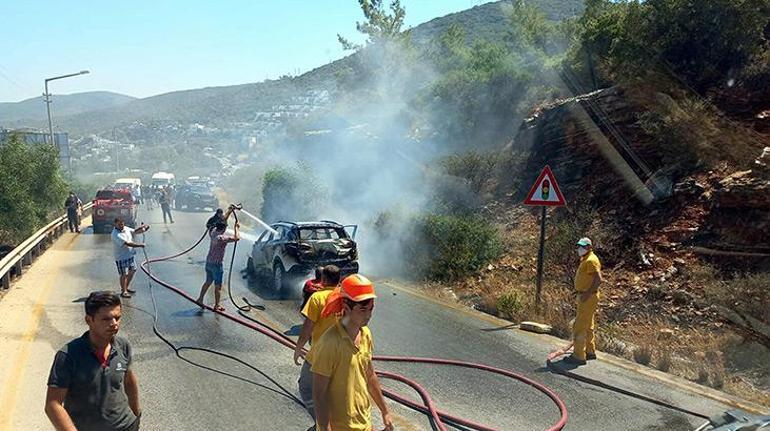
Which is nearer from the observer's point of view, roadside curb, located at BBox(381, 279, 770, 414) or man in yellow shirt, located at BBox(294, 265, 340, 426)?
man in yellow shirt, located at BBox(294, 265, 340, 426)

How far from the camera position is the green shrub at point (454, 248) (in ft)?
44.5

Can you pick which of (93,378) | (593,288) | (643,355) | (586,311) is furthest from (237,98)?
(93,378)

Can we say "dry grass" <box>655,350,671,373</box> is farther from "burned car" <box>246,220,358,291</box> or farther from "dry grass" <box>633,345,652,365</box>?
"burned car" <box>246,220,358,291</box>

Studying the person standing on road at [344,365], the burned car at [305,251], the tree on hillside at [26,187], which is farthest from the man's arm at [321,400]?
the tree on hillside at [26,187]

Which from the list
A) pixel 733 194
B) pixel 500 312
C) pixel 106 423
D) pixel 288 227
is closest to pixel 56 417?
pixel 106 423

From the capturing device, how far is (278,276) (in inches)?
500

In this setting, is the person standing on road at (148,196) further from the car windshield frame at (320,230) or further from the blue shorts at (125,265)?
the car windshield frame at (320,230)

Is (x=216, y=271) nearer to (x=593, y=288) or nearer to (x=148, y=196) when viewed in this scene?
(x=593, y=288)

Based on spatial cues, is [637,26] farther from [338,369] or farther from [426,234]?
[338,369]

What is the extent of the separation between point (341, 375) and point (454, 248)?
10311 millimetres

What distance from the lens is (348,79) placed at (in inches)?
2239

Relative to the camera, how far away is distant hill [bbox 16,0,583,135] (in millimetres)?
92875

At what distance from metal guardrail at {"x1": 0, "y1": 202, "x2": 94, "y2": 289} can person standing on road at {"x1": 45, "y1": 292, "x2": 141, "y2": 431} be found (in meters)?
10.4

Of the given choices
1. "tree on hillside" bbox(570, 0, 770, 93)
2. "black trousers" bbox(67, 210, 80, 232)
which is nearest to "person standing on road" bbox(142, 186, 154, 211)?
"black trousers" bbox(67, 210, 80, 232)
